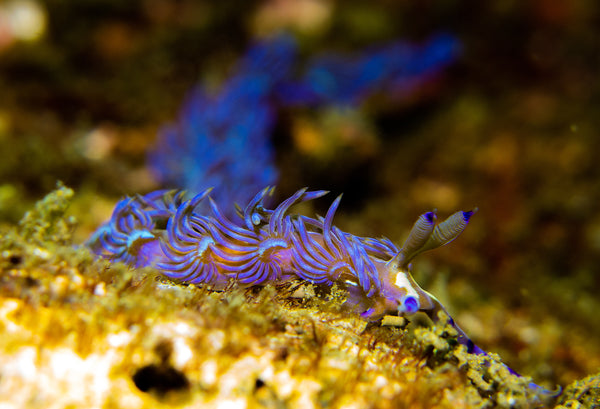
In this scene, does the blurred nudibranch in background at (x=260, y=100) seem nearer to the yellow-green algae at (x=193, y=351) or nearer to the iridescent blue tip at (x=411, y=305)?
the yellow-green algae at (x=193, y=351)

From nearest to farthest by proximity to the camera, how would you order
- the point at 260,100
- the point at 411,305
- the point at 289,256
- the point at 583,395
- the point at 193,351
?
the point at 193,351 < the point at 411,305 < the point at 289,256 < the point at 583,395 < the point at 260,100

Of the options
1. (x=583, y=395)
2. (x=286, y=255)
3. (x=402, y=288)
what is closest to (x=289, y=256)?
(x=286, y=255)

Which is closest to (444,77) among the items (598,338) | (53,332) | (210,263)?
(598,338)

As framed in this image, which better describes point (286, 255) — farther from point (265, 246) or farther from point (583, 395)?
point (583, 395)

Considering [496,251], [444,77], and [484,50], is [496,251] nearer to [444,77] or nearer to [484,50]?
[444,77]

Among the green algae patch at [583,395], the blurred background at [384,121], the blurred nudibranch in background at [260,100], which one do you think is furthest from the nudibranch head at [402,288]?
the blurred background at [384,121]

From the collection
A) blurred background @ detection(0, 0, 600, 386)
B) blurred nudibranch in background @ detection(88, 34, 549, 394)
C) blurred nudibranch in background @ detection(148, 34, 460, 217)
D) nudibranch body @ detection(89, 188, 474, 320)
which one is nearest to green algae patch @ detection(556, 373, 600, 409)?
blurred nudibranch in background @ detection(88, 34, 549, 394)
